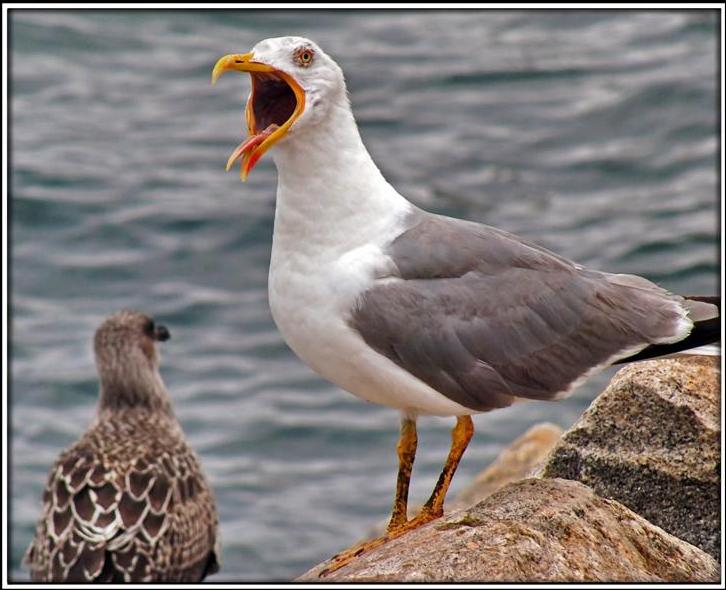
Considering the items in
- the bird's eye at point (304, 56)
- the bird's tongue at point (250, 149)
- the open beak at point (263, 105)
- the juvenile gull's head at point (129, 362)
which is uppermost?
the bird's eye at point (304, 56)

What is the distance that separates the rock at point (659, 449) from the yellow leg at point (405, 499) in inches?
30.6

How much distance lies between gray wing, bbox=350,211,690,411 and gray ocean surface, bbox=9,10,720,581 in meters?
5.70

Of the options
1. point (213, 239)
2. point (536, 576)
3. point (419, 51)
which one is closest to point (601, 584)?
point (536, 576)

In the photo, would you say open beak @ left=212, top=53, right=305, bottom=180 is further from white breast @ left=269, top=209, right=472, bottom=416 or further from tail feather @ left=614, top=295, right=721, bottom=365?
tail feather @ left=614, top=295, right=721, bottom=365

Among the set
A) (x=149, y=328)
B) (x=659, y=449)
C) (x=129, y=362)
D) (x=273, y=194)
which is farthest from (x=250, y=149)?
(x=273, y=194)

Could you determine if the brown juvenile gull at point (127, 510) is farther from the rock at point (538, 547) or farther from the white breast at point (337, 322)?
the white breast at point (337, 322)

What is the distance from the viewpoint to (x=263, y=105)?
20.1 feet

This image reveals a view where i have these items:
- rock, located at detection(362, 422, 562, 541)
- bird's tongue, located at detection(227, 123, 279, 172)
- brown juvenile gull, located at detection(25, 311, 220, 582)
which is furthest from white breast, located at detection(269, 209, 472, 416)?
brown juvenile gull, located at detection(25, 311, 220, 582)

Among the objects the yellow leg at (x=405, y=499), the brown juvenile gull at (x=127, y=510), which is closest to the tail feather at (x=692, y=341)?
the yellow leg at (x=405, y=499)

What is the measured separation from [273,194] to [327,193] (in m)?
11.5

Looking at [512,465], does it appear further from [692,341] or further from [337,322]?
[337,322]

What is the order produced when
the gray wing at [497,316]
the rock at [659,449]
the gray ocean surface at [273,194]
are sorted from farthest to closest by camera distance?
the gray ocean surface at [273,194] → the rock at [659,449] → the gray wing at [497,316]

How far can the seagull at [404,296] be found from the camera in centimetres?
587

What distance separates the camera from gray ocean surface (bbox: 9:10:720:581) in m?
13.0
